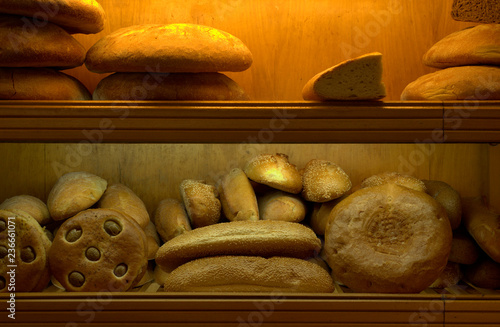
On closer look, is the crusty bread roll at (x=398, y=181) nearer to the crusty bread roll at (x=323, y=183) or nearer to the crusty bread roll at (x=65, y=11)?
the crusty bread roll at (x=323, y=183)

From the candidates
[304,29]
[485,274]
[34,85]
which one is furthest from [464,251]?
[34,85]

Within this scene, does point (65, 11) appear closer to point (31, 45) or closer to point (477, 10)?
point (31, 45)

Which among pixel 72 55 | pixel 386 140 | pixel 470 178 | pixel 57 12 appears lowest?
pixel 470 178

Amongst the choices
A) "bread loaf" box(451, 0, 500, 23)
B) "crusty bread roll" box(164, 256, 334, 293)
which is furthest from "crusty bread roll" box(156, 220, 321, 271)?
"bread loaf" box(451, 0, 500, 23)

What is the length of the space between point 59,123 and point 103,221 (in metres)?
0.28

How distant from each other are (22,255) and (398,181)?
1.09 meters

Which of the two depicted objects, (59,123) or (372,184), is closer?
(59,123)

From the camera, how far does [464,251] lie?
4.71ft

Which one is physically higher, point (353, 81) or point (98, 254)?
point (353, 81)

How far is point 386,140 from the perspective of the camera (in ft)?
4.24

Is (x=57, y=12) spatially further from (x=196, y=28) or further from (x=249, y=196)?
(x=249, y=196)

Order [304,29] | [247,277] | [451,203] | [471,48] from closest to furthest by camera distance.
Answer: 1. [247,277]
2. [471,48]
3. [451,203]
4. [304,29]

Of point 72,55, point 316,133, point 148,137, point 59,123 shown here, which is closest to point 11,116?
point 59,123

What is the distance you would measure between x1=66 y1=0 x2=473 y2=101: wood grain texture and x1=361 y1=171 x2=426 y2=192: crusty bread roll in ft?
1.12
